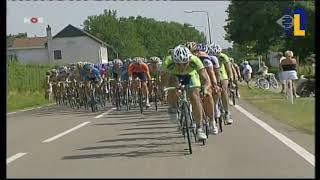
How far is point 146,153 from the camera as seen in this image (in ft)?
36.1

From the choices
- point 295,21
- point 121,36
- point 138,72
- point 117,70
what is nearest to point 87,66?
point 117,70

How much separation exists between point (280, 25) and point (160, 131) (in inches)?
253

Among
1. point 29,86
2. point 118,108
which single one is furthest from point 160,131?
point 29,86

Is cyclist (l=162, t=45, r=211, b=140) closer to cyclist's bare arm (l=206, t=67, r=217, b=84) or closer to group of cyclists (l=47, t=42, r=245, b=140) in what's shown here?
group of cyclists (l=47, t=42, r=245, b=140)

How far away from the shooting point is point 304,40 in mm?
9352

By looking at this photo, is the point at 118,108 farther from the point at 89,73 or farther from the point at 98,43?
the point at 98,43

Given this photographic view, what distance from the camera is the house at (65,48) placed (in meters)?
106

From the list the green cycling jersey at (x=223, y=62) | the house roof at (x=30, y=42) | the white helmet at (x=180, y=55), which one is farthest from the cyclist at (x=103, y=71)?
the house roof at (x=30, y=42)

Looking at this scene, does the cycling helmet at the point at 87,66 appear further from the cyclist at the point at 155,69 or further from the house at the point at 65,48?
the house at the point at 65,48

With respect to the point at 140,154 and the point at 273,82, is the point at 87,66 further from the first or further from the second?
the point at 140,154

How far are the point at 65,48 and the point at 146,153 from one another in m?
99.3

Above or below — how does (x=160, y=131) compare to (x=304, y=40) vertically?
below

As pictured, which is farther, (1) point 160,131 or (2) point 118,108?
(2) point 118,108
